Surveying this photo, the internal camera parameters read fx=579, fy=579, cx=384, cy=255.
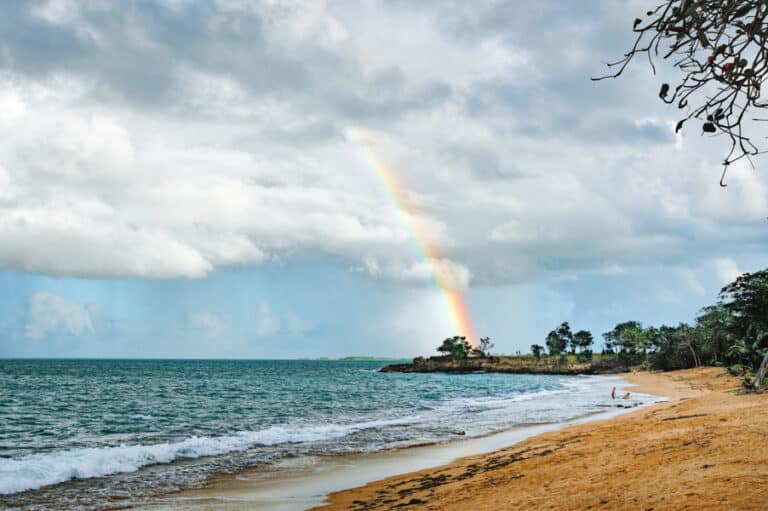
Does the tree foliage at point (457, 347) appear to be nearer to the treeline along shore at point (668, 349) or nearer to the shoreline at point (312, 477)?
the treeline along shore at point (668, 349)

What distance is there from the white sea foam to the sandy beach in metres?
8.45

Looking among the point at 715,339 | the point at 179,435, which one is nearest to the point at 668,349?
the point at 715,339

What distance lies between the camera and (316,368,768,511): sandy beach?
820 centimetres

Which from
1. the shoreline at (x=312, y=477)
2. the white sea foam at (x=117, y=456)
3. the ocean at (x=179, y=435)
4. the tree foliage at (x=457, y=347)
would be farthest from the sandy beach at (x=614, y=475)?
the tree foliage at (x=457, y=347)

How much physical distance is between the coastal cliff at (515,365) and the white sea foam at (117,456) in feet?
340

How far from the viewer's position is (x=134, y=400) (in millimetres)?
47719

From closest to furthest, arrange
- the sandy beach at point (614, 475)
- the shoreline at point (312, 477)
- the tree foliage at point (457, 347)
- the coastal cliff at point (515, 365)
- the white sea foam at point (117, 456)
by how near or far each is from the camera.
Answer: the sandy beach at point (614, 475)
the shoreline at point (312, 477)
the white sea foam at point (117, 456)
the coastal cliff at point (515, 365)
the tree foliage at point (457, 347)

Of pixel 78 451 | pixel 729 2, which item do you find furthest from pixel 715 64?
pixel 78 451

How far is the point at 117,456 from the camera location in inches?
745

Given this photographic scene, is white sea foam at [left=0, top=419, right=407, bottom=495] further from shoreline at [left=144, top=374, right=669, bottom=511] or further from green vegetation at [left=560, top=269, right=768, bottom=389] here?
green vegetation at [left=560, top=269, right=768, bottom=389]

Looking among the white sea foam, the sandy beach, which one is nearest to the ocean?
the white sea foam

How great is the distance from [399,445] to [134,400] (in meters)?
33.8

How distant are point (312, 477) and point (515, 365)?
450ft

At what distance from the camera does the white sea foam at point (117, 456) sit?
16.1m
